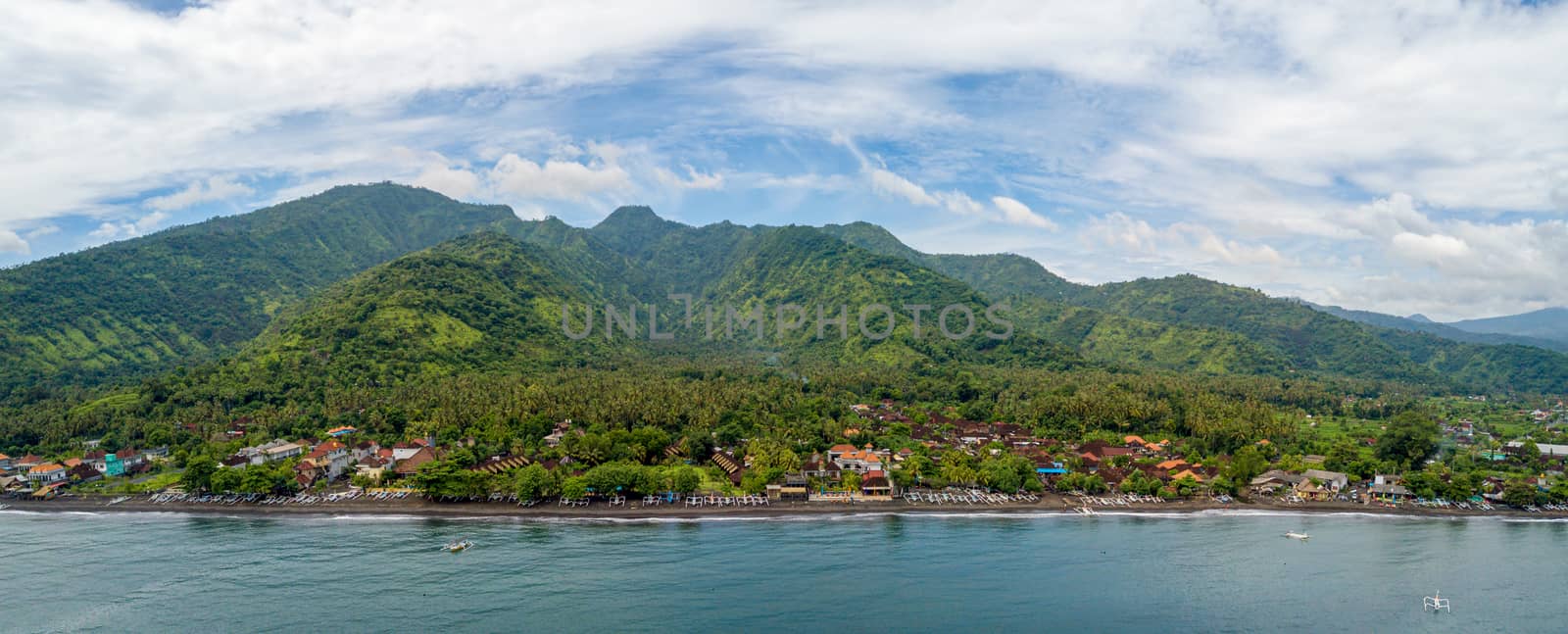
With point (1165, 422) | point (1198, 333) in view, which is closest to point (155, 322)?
point (1165, 422)

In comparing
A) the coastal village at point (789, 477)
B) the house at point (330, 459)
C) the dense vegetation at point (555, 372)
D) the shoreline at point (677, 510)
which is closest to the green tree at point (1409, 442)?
the coastal village at point (789, 477)

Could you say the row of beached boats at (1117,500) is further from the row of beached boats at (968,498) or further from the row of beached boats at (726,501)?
the row of beached boats at (726,501)

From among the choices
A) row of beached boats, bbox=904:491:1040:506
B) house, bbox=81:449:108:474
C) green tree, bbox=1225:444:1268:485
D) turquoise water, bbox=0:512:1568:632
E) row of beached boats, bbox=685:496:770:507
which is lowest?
turquoise water, bbox=0:512:1568:632

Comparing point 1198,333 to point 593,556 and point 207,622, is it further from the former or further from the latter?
point 207,622

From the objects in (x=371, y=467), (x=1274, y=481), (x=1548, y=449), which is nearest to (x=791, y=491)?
(x=371, y=467)

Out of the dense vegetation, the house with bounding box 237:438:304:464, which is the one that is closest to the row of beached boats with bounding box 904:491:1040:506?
the dense vegetation

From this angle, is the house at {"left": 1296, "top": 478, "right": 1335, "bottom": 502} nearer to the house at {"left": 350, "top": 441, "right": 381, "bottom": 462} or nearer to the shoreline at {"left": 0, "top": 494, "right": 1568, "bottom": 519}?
the shoreline at {"left": 0, "top": 494, "right": 1568, "bottom": 519}
